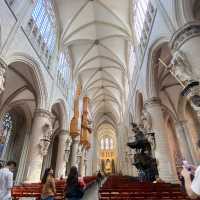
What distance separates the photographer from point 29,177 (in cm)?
953

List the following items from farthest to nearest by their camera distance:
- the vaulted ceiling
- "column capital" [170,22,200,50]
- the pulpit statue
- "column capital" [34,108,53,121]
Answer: the vaulted ceiling < "column capital" [34,108,53,121] < the pulpit statue < "column capital" [170,22,200,50]

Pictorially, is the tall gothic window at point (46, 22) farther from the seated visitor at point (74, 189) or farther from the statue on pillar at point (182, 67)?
the seated visitor at point (74, 189)

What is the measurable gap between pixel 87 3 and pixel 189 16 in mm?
11094

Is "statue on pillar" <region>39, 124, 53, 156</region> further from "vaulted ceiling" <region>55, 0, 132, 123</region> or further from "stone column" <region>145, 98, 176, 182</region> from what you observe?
"vaulted ceiling" <region>55, 0, 132, 123</region>

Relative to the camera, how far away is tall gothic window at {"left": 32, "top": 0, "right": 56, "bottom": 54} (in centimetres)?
1159

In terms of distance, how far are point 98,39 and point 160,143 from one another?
43.0ft

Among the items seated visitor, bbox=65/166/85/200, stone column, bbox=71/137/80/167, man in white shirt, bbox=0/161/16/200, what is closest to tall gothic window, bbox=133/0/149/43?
seated visitor, bbox=65/166/85/200

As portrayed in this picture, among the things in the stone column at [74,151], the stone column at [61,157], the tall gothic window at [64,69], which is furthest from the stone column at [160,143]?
the stone column at [74,151]

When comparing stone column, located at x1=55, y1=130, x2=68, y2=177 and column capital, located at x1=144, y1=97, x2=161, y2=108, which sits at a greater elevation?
column capital, located at x1=144, y1=97, x2=161, y2=108

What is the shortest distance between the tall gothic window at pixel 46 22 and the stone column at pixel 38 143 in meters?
5.47

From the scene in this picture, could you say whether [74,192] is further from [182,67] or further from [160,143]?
[160,143]

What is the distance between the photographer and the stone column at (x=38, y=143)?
9834 mm

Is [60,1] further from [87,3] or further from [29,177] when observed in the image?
[29,177]

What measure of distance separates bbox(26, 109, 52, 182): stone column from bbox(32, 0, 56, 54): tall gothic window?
547 cm
